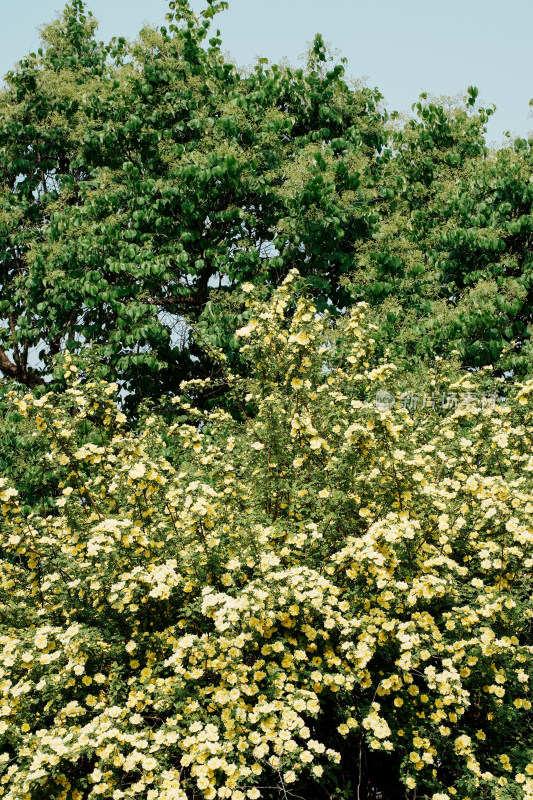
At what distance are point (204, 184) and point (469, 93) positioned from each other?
18.5ft

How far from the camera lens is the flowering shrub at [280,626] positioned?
10.2 feet

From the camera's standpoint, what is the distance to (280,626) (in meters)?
3.60

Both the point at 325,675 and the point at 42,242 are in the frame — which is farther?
the point at 42,242

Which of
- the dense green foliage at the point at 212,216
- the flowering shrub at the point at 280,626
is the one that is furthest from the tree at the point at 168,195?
the flowering shrub at the point at 280,626

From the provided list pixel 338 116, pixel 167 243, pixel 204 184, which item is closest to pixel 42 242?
pixel 167 243

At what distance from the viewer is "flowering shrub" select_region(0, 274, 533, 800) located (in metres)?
3.10

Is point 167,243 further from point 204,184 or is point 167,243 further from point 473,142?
point 473,142

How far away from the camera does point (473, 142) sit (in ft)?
35.3

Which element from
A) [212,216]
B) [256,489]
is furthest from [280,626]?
[212,216]

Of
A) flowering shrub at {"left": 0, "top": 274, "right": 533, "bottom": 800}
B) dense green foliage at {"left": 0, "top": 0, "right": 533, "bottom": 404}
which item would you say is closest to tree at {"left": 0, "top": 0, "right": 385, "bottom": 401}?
dense green foliage at {"left": 0, "top": 0, "right": 533, "bottom": 404}

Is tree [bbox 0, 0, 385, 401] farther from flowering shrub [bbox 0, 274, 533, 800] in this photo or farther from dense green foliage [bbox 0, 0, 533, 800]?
flowering shrub [bbox 0, 274, 533, 800]

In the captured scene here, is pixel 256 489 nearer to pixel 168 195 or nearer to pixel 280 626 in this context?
pixel 280 626

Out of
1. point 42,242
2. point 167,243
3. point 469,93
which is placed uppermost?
point 469,93

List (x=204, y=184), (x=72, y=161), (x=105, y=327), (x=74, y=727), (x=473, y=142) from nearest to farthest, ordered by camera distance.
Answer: (x=74, y=727) < (x=204, y=184) < (x=105, y=327) < (x=72, y=161) < (x=473, y=142)
